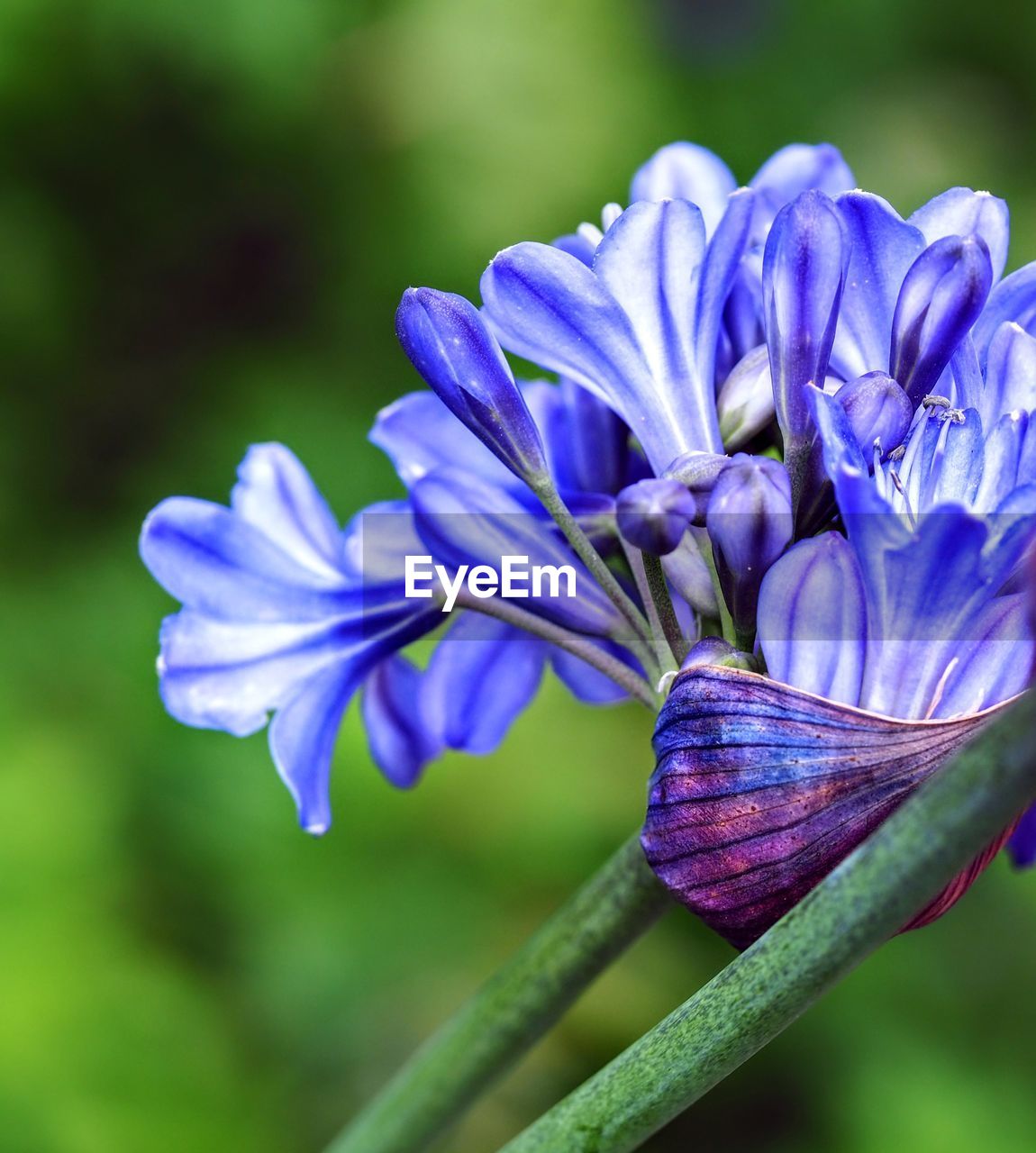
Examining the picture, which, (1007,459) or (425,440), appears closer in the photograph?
(1007,459)

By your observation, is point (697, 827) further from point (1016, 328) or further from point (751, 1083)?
point (751, 1083)

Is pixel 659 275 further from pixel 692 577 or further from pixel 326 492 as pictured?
pixel 326 492

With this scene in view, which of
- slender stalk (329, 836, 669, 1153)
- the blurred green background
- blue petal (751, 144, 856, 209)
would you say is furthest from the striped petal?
the blurred green background

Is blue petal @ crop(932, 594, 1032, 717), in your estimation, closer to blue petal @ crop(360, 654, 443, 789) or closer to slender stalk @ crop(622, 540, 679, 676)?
slender stalk @ crop(622, 540, 679, 676)

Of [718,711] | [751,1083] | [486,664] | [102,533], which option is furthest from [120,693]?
[718,711]

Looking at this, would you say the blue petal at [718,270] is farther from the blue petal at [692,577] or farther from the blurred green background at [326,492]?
the blurred green background at [326,492]

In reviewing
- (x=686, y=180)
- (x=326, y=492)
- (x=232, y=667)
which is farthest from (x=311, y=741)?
(x=326, y=492)
